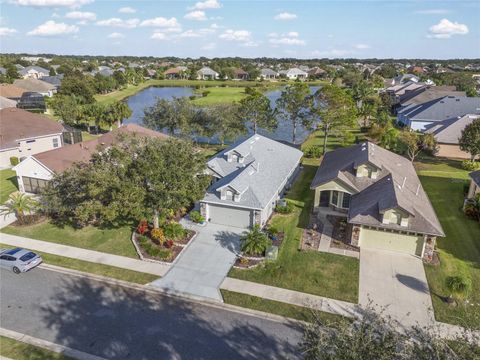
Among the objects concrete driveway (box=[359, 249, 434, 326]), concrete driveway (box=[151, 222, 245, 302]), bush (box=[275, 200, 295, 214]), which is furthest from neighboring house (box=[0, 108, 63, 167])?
concrete driveway (box=[359, 249, 434, 326])

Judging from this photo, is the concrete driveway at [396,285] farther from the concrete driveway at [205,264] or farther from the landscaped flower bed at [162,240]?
the landscaped flower bed at [162,240]

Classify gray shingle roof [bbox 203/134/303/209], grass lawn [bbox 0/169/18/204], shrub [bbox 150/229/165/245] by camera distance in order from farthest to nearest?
grass lawn [bbox 0/169/18/204] → gray shingle roof [bbox 203/134/303/209] → shrub [bbox 150/229/165/245]

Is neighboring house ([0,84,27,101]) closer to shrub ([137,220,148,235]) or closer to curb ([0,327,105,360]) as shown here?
shrub ([137,220,148,235])

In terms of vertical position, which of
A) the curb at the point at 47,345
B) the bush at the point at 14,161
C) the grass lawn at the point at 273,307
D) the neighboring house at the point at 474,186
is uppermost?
the neighboring house at the point at 474,186

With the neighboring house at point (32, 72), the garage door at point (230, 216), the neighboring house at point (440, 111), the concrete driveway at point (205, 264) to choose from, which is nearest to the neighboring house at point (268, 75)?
the neighboring house at point (32, 72)

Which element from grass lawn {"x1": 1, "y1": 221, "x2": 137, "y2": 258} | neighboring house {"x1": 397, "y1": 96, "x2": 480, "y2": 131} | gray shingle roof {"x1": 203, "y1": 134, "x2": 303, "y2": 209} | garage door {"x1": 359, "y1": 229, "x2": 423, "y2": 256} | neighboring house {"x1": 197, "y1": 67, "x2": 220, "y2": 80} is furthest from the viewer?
neighboring house {"x1": 197, "y1": 67, "x2": 220, "y2": 80}

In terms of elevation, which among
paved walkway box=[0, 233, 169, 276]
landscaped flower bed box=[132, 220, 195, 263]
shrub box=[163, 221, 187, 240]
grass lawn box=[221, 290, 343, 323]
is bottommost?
grass lawn box=[221, 290, 343, 323]

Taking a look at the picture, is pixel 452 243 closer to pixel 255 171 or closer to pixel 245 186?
pixel 245 186

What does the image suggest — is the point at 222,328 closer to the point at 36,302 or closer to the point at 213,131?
the point at 36,302
